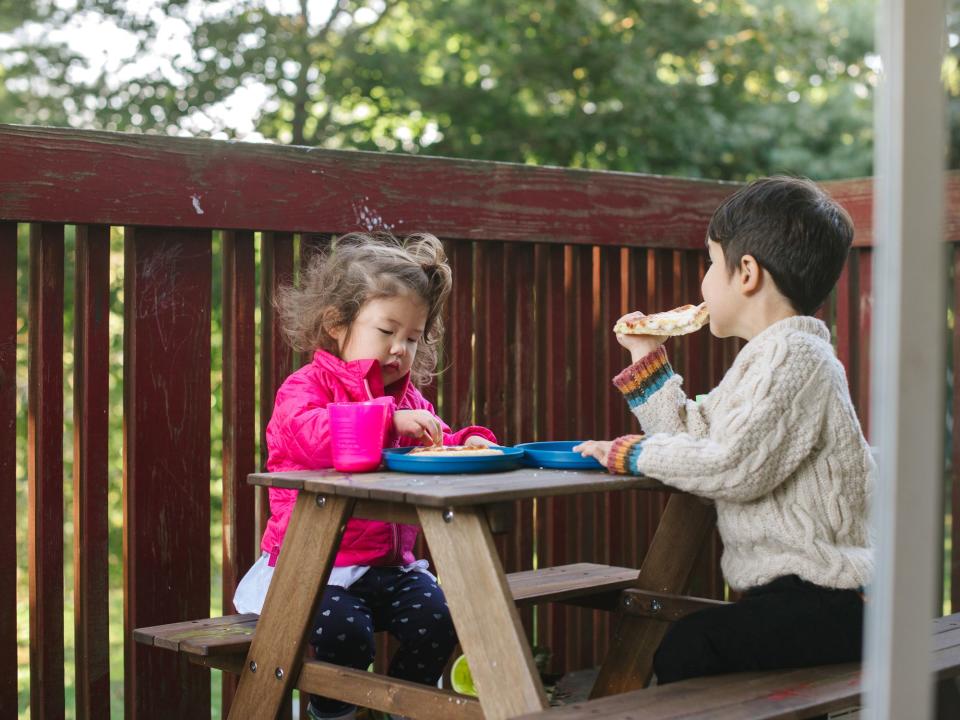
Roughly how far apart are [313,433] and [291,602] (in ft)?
1.21

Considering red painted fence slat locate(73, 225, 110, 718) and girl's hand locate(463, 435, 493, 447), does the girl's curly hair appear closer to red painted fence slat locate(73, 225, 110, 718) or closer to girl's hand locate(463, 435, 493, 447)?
girl's hand locate(463, 435, 493, 447)

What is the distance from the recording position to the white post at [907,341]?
148 cm

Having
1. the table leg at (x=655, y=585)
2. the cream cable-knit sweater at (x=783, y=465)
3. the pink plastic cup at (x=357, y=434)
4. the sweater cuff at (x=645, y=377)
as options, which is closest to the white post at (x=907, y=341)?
the cream cable-knit sweater at (x=783, y=465)

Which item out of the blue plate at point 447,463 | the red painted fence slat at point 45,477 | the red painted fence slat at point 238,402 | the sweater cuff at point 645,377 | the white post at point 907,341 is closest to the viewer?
the white post at point 907,341

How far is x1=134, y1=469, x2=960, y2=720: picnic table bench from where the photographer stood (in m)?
2.17

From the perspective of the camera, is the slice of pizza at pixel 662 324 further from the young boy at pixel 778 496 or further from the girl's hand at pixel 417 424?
the girl's hand at pixel 417 424

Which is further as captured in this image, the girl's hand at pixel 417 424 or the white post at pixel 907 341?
the girl's hand at pixel 417 424

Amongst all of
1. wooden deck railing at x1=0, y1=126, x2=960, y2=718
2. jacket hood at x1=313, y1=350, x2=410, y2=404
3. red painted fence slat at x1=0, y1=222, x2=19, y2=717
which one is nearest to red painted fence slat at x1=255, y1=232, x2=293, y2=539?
wooden deck railing at x1=0, y1=126, x2=960, y2=718

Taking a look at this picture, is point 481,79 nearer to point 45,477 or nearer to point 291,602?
point 45,477

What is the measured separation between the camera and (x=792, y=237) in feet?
9.05

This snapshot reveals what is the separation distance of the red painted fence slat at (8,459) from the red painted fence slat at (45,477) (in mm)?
59

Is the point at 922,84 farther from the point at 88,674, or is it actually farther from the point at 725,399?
the point at 88,674

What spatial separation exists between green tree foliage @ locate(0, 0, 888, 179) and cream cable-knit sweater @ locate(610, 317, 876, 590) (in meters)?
6.98

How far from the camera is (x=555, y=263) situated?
13.1ft
